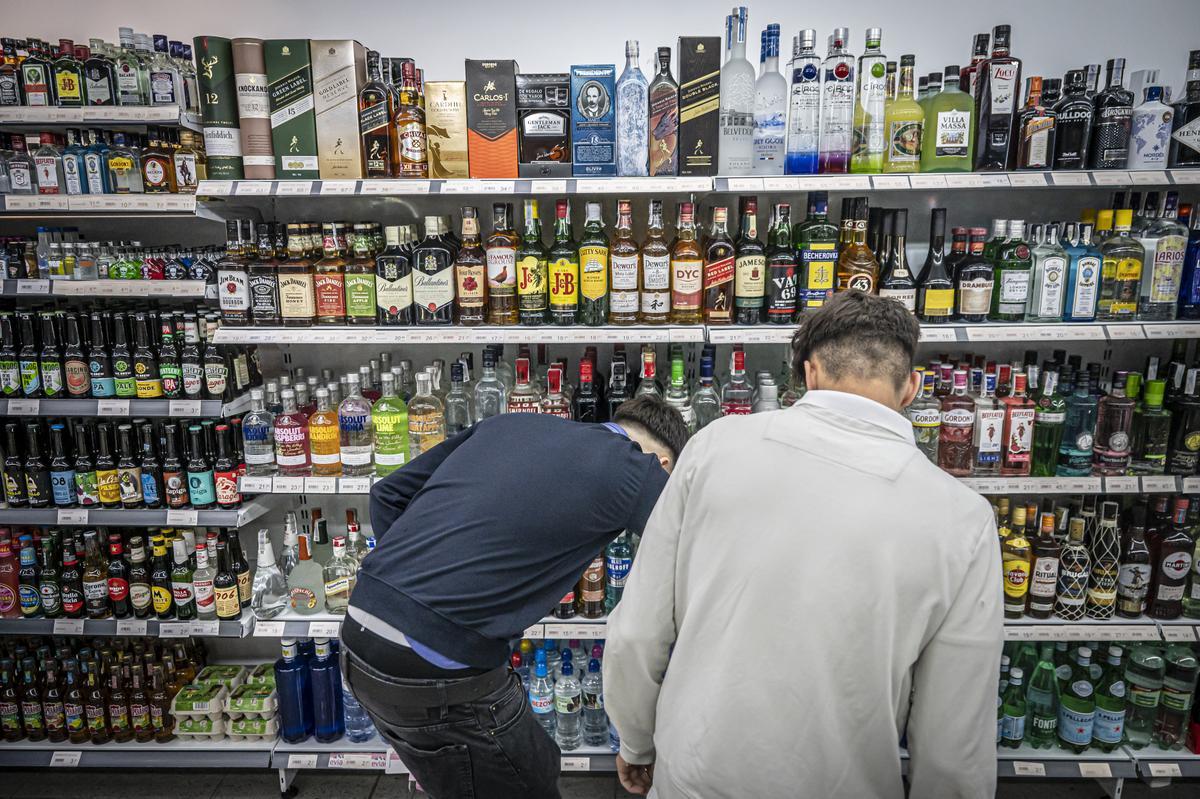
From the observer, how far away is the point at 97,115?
2762mm

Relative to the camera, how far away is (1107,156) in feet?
8.62

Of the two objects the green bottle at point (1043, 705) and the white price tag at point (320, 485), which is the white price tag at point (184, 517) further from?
the green bottle at point (1043, 705)

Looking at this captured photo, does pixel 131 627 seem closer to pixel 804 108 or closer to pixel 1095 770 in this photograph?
pixel 804 108

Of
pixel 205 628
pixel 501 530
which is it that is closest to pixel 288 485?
pixel 205 628

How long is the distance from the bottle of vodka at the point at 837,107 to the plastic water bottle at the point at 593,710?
213cm

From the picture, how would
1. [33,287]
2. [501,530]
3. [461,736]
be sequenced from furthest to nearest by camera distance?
[33,287] → [461,736] → [501,530]

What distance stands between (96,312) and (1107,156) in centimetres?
394

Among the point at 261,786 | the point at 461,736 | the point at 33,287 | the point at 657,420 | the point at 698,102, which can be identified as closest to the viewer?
the point at 461,736

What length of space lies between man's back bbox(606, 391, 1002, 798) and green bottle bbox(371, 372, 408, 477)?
161cm

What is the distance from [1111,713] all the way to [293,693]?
3.28 m

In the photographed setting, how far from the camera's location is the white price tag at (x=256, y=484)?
111 inches

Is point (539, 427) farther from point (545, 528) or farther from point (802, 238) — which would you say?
point (802, 238)

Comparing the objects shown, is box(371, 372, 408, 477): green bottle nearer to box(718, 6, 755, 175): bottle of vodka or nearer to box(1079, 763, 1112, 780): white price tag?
box(718, 6, 755, 175): bottle of vodka

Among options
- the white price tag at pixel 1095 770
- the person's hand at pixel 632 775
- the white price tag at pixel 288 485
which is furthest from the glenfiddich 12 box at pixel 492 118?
the white price tag at pixel 1095 770
